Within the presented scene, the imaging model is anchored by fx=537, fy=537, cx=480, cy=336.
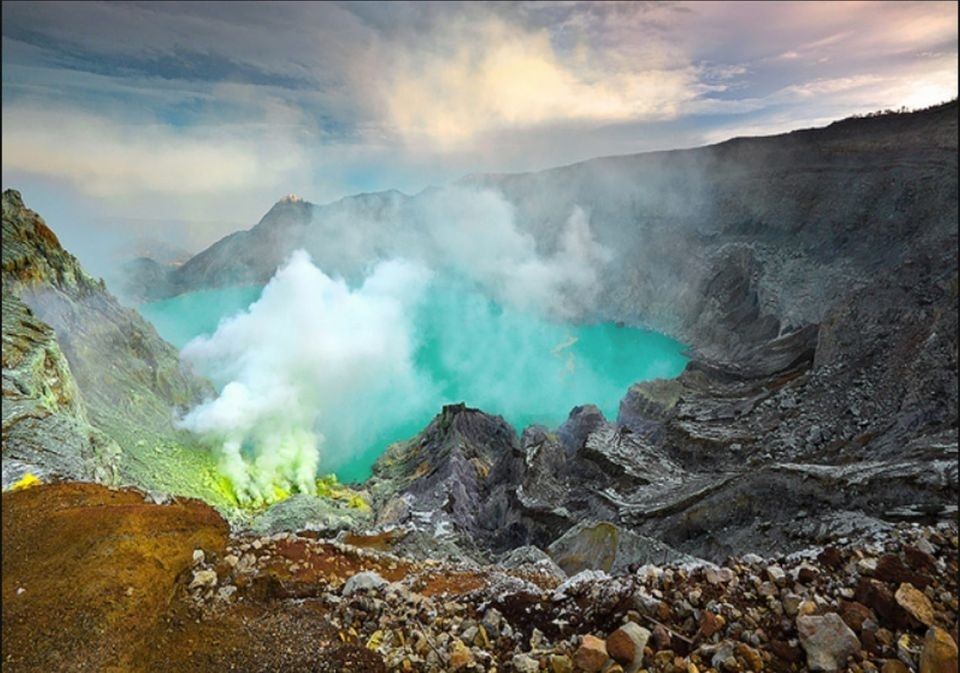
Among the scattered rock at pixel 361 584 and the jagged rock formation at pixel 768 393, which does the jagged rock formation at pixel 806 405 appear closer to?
the jagged rock formation at pixel 768 393

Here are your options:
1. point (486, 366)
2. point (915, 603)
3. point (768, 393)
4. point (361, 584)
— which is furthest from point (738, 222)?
point (361, 584)

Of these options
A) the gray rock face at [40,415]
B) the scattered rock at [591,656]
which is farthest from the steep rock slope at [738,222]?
the gray rock face at [40,415]

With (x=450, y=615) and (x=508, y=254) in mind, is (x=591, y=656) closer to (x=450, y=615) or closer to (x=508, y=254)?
(x=450, y=615)

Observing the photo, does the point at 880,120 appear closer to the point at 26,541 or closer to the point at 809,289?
the point at 809,289

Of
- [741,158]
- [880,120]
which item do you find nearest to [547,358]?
[741,158]

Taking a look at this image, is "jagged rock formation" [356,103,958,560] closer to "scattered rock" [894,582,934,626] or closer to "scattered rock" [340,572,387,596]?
"scattered rock" [894,582,934,626]

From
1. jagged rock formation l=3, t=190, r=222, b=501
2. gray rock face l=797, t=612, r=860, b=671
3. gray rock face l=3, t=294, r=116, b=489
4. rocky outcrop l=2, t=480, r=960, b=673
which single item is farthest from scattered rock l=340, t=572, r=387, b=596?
jagged rock formation l=3, t=190, r=222, b=501
